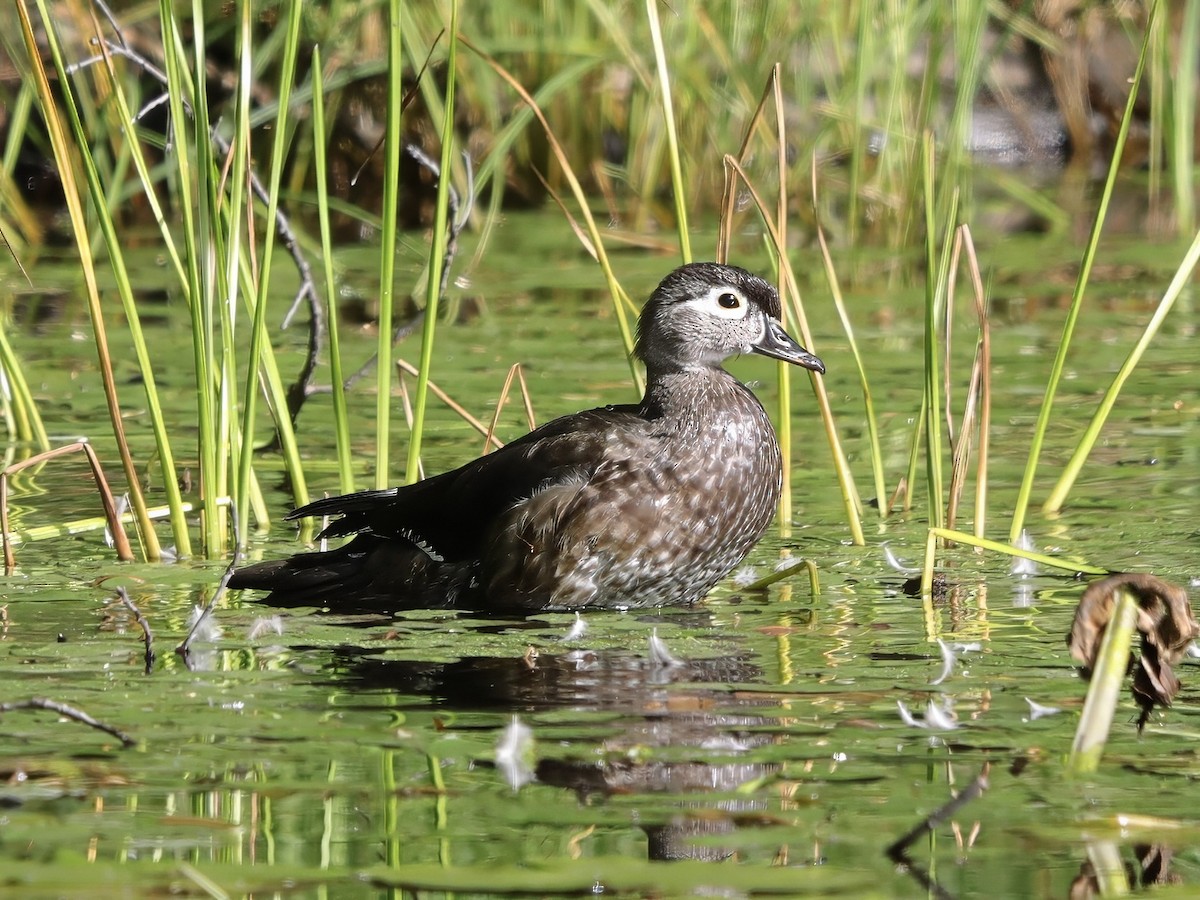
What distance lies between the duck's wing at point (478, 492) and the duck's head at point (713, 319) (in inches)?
13.0

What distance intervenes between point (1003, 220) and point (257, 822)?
31.3 feet

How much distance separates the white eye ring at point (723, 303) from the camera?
4.91 meters

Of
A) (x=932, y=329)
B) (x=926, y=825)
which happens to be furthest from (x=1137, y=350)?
(x=926, y=825)

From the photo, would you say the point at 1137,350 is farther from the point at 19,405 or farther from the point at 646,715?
the point at 19,405

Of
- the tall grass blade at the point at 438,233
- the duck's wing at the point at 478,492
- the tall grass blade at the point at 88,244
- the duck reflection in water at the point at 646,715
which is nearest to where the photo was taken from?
the duck reflection in water at the point at 646,715

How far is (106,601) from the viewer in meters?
4.41

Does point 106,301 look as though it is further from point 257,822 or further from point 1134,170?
point 1134,170

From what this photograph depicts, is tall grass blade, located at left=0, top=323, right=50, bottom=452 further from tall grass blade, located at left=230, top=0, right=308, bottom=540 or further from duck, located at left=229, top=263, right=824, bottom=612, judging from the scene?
duck, located at left=229, top=263, right=824, bottom=612

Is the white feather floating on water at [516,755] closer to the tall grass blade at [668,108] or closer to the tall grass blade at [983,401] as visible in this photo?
the tall grass blade at [668,108]

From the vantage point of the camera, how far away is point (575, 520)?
14.8 ft

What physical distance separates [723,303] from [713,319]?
5cm

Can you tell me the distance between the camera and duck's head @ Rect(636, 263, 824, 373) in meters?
4.89

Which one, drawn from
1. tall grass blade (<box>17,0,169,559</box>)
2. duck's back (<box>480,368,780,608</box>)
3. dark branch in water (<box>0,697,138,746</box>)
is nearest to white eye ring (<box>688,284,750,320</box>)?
duck's back (<box>480,368,780,608</box>)

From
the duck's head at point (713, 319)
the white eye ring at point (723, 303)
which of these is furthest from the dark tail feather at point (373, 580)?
the white eye ring at point (723, 303)
